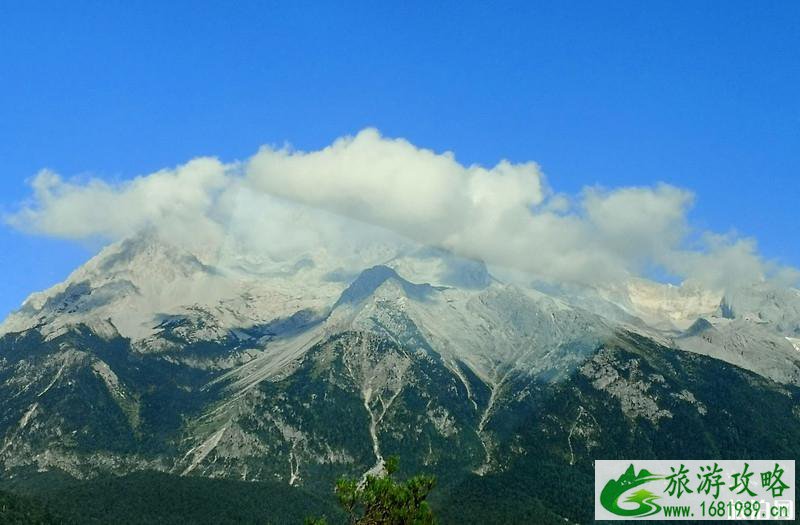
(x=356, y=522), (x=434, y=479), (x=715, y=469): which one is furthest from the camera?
(x=715, y=469)

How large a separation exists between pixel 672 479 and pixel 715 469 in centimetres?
987

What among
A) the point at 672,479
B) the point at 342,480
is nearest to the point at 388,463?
the point at 342,480

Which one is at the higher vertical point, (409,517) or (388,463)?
(388,463)

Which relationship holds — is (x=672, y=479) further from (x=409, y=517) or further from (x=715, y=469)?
(x=409, y=517)

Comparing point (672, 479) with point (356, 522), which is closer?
point (356, 522)

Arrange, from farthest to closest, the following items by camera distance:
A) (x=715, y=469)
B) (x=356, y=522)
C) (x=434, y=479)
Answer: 1. (x=715, y=469)
2. (x=434, y=479)
3. (x=356, y=522)

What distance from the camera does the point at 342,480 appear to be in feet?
293

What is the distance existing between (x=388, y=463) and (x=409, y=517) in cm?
581

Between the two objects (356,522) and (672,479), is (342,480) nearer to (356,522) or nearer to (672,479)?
(356,522)

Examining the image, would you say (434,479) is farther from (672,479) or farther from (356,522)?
(672,479)

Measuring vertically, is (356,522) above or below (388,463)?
below

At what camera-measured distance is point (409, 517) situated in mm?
87500

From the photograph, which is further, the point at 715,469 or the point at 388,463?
the point at 715,469

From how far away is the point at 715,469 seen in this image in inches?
7785
